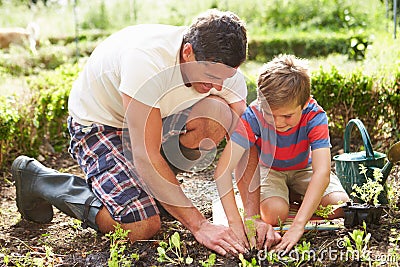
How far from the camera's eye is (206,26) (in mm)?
2623

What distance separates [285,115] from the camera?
2.72 metres

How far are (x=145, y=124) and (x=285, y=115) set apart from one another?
25.8 inches

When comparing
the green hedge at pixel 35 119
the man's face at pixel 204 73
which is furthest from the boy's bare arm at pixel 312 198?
the green hedge at pixel 35 119

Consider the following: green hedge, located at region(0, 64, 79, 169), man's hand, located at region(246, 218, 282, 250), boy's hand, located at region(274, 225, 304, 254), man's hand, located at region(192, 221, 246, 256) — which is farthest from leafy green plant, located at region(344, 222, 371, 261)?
green hedge, located at region(0, 64, 79, 169)

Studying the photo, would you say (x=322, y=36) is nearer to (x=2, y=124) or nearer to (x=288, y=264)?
(x=2, y=124)

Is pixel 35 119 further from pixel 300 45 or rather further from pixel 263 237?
pixel 300 45

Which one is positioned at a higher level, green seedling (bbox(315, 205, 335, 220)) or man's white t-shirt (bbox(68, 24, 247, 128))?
man's white t-shirt (bbox(68, 24, 247, 128))

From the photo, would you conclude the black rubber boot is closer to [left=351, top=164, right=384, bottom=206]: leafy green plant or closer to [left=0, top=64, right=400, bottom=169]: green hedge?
[left=0, top=64, right=400, bottom=169]: green hedge

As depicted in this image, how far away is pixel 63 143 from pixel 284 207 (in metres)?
2.57

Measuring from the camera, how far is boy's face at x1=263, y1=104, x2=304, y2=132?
8.79 feet

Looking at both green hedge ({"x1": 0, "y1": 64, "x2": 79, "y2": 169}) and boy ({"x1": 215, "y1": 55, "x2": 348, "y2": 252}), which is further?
green hedge ({"x1": 0, "y1": 64, "x2": 79, "y2": 169})

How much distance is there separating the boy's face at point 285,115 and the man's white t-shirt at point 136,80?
433 mm

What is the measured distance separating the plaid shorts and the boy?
424 mm

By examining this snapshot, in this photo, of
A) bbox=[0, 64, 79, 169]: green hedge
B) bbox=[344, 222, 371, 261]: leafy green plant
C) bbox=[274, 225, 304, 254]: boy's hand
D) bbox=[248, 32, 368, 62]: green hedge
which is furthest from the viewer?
bbox=[248, 32, 368, 62]: green hedge
